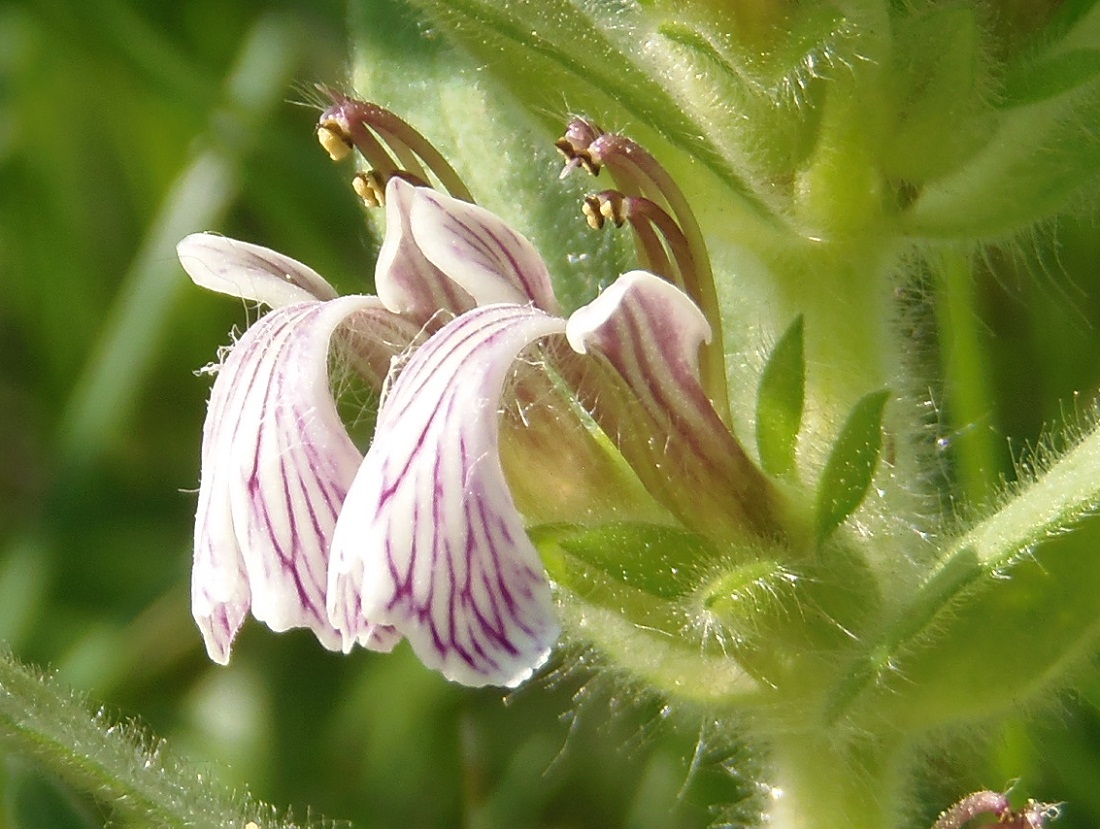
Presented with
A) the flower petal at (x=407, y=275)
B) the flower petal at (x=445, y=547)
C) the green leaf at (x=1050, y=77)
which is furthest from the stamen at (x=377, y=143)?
the green leaf at (x=1050, y=77)

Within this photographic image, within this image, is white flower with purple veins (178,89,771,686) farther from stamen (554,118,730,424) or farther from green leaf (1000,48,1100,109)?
green leaf (1000,48,1100,109)

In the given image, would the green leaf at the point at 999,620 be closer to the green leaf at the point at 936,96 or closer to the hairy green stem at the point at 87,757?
the green leaf at the point at 936,96

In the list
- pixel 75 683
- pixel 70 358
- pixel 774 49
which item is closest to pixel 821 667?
pixel 774 49

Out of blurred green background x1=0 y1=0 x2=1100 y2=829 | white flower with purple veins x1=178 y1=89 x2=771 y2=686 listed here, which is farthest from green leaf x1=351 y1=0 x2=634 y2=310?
blurred green background x1=0 y1=0 x2=1100 y2=829

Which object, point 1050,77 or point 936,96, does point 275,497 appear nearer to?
point 936,96

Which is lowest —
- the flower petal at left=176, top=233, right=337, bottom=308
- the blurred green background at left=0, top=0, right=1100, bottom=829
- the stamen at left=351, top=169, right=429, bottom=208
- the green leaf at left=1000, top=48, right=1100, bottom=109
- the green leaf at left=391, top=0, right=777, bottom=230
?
the blurred green background at left=0, top=0, right=1100, bottom=829

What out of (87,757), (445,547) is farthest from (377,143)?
(87,757)

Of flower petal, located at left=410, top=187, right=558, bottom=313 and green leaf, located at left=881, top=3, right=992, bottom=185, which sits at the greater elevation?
green leaf, located at left=881, top=3, right=992, bottom=185
